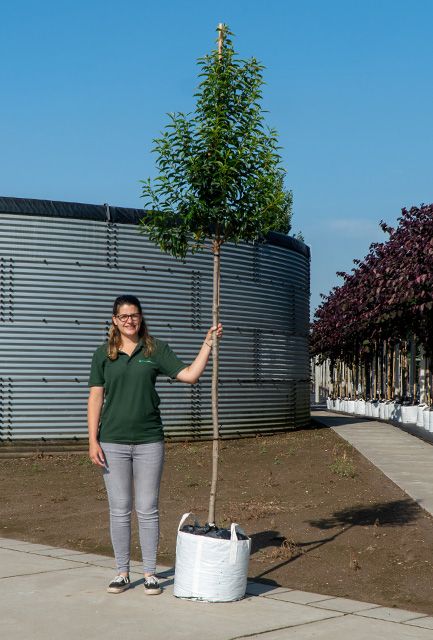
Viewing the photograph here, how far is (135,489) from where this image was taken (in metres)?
7.11

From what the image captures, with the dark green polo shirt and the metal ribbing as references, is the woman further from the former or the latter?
the metal ribbing

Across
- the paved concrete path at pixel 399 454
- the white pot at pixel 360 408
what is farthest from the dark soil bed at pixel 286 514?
the white pot at pixel 360 408

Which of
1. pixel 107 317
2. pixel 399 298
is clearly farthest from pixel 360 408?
pixel 107 317

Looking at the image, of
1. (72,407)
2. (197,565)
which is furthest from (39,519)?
(72,407)

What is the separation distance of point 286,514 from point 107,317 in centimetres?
984

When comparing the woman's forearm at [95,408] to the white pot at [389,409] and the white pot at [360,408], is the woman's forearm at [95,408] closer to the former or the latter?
the white pot at [389,409]

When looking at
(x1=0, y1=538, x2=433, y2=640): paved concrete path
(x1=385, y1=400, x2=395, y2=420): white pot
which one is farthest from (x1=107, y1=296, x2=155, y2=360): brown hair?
(x1=385, y1=400, x2=395, y2=420): white pot

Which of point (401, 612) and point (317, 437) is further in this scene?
point (317, 437)

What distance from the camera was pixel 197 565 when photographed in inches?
271

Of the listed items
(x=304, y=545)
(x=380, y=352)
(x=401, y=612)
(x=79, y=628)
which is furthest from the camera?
(x=380, y=352)

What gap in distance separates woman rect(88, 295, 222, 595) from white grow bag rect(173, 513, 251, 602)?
0.28 m

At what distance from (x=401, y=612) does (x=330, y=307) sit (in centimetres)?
4141

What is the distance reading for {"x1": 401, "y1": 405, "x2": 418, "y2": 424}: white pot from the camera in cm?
2819

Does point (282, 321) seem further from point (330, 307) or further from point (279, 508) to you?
point (330, 307)
